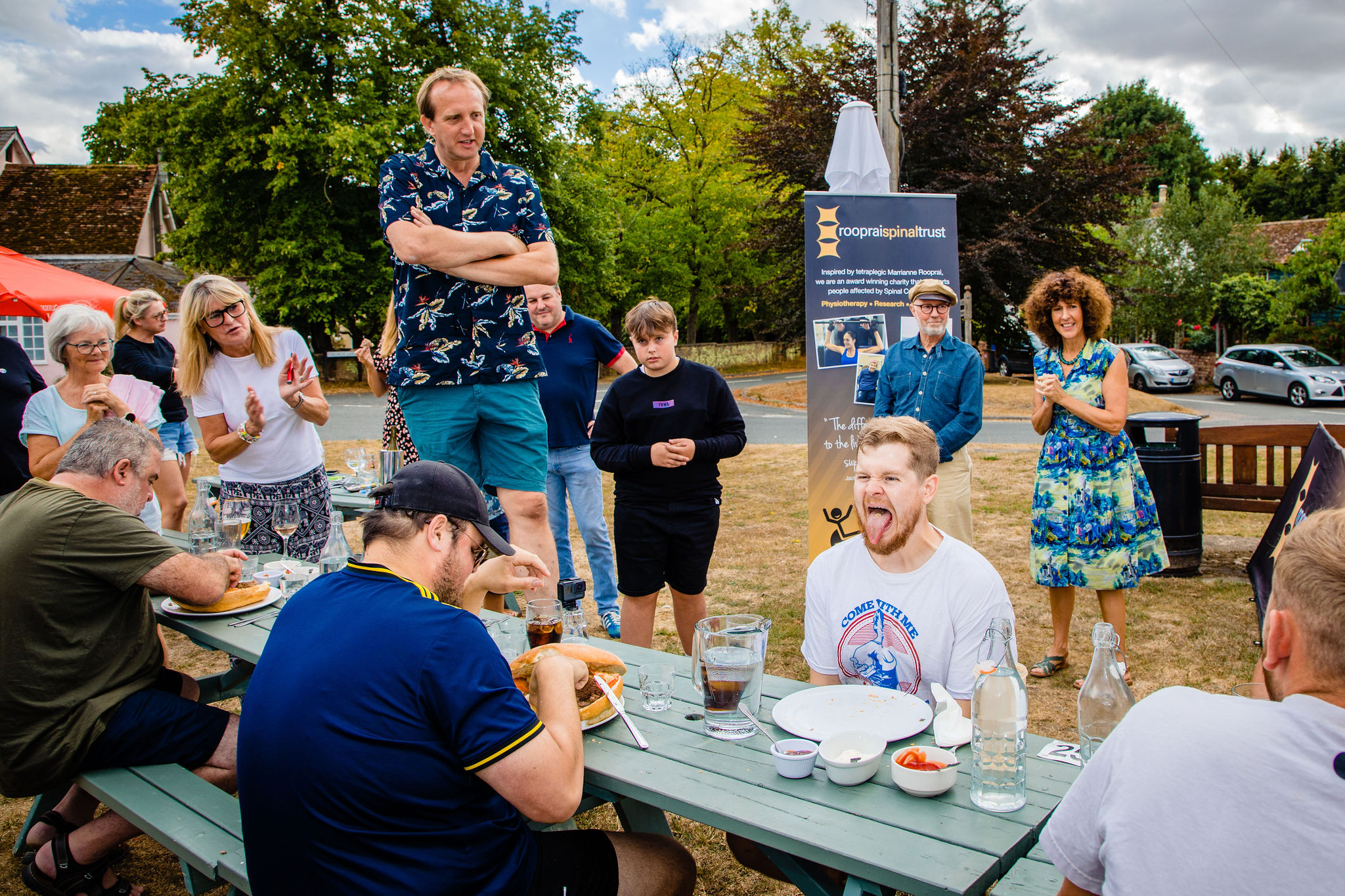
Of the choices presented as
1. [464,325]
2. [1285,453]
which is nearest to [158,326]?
[464,325]

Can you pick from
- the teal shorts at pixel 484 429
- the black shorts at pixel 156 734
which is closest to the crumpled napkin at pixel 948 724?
the teal shorts at pixel 484 429

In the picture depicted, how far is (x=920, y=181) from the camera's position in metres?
20.0

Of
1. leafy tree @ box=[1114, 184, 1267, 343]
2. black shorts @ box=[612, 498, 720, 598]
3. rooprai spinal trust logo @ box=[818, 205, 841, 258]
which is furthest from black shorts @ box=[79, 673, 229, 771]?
leafy tree @ box=[1114, 184, 1267, 343]

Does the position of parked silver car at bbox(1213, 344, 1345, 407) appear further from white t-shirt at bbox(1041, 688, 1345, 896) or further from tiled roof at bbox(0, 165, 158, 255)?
tiled roof at bbox(0, 165, 158, 255)

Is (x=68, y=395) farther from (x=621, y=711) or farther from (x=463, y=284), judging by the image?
(x=621, y=711)

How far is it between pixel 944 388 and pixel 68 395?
5.01 m

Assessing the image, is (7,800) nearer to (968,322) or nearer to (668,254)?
(968,322)

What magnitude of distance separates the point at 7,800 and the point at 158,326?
410cm

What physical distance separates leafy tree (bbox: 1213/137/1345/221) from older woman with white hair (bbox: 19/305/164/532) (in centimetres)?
5123

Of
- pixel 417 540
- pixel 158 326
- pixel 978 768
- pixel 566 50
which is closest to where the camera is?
pixel 978 768

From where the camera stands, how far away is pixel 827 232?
6074 mm

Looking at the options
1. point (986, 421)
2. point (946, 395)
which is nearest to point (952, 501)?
point (946, 395)

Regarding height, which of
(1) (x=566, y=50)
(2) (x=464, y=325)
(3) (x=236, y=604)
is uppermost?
(1) (x=566, y=50)

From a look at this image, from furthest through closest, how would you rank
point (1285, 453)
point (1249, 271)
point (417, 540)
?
point (1249, 271)
point (1285, 453)
point (417, 540)
